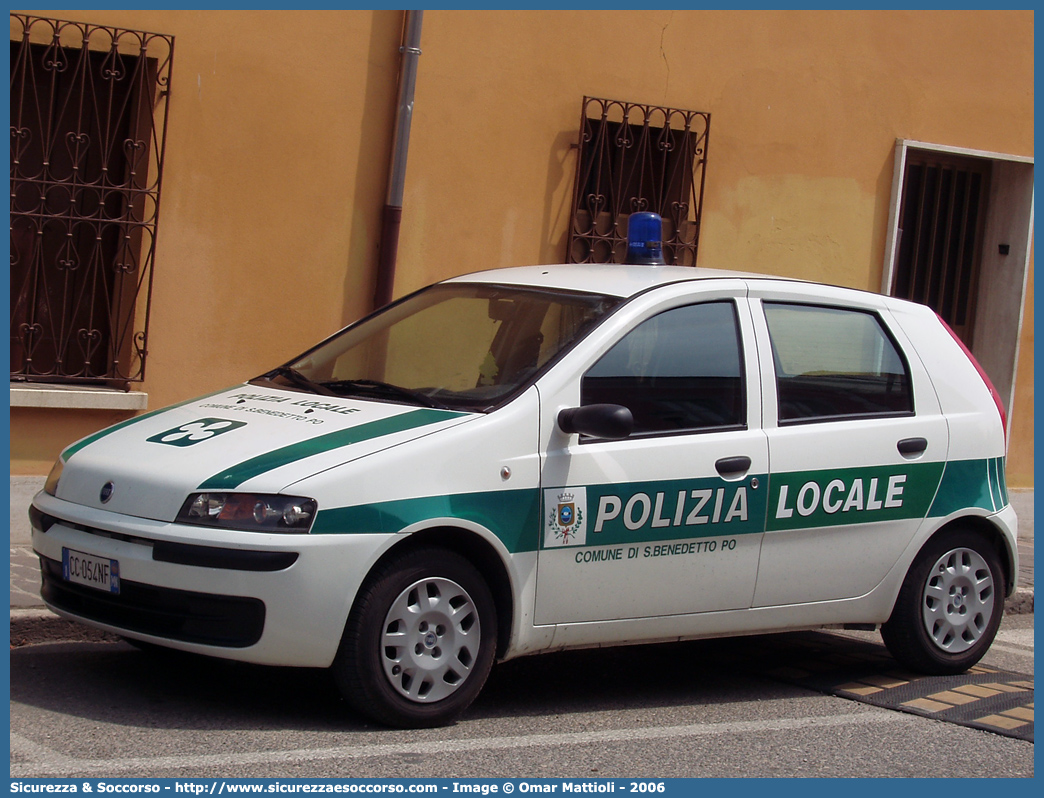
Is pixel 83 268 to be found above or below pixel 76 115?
below

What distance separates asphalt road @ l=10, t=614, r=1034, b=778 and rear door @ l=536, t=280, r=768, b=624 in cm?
45

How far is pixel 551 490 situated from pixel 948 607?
2240 mm

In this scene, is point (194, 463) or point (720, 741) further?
point (720, 741)

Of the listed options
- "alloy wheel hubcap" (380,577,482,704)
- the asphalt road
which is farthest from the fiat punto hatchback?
the asphalt road

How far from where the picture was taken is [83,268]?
8195 mm

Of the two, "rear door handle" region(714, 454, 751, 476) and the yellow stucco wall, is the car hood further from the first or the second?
the yellow stucco wall

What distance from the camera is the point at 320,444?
4.65 metres

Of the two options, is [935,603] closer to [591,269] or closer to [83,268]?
[591,269]

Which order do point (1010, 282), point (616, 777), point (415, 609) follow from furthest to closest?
1. point (1010, 282)
2. point (415, 609)
3. point (616, 777)

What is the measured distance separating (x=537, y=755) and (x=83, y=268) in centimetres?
492

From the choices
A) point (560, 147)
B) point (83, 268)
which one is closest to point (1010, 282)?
point (560, 147)

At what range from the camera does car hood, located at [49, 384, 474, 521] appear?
4.53 m

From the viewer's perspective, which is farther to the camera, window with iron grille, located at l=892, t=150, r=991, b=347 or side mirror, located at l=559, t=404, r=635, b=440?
window with iron grille, located at l=892, t=150, r=991, b=347

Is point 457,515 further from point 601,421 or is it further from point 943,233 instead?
point 943,233
